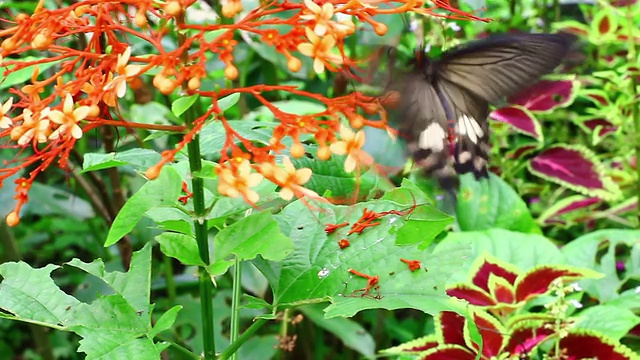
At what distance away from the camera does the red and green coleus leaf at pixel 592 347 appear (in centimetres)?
89

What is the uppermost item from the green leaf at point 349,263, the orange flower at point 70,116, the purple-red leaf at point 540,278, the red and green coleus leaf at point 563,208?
the orange flower at point 70,116

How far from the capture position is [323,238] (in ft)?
2.15

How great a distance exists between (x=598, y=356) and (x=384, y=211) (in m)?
0.44

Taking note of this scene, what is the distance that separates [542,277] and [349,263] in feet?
1.47

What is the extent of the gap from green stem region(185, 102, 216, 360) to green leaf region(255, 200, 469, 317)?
60mm

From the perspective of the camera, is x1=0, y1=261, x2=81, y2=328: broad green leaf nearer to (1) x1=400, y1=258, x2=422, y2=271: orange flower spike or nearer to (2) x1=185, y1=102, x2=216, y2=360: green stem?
(2) x1=185, y1=102, x2=216, y2=360: green stem

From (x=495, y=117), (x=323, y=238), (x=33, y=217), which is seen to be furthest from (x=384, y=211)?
(x=33, y=217)

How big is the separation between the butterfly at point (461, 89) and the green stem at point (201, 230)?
307 mm

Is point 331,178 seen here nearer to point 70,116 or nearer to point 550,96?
point 70,116

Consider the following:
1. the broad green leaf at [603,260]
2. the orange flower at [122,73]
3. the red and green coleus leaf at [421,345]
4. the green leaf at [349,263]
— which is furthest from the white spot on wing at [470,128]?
the orange flower at [122,73]

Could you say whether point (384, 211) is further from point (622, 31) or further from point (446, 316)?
point (622, 31)

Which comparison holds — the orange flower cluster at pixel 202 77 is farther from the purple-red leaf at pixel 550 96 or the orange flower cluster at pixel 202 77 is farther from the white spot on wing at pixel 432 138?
the purple-red leaf at pixel 550 96

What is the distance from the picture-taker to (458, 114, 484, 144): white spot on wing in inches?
43.3

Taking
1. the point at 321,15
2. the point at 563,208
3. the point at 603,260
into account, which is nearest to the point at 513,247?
the point at 603,260
